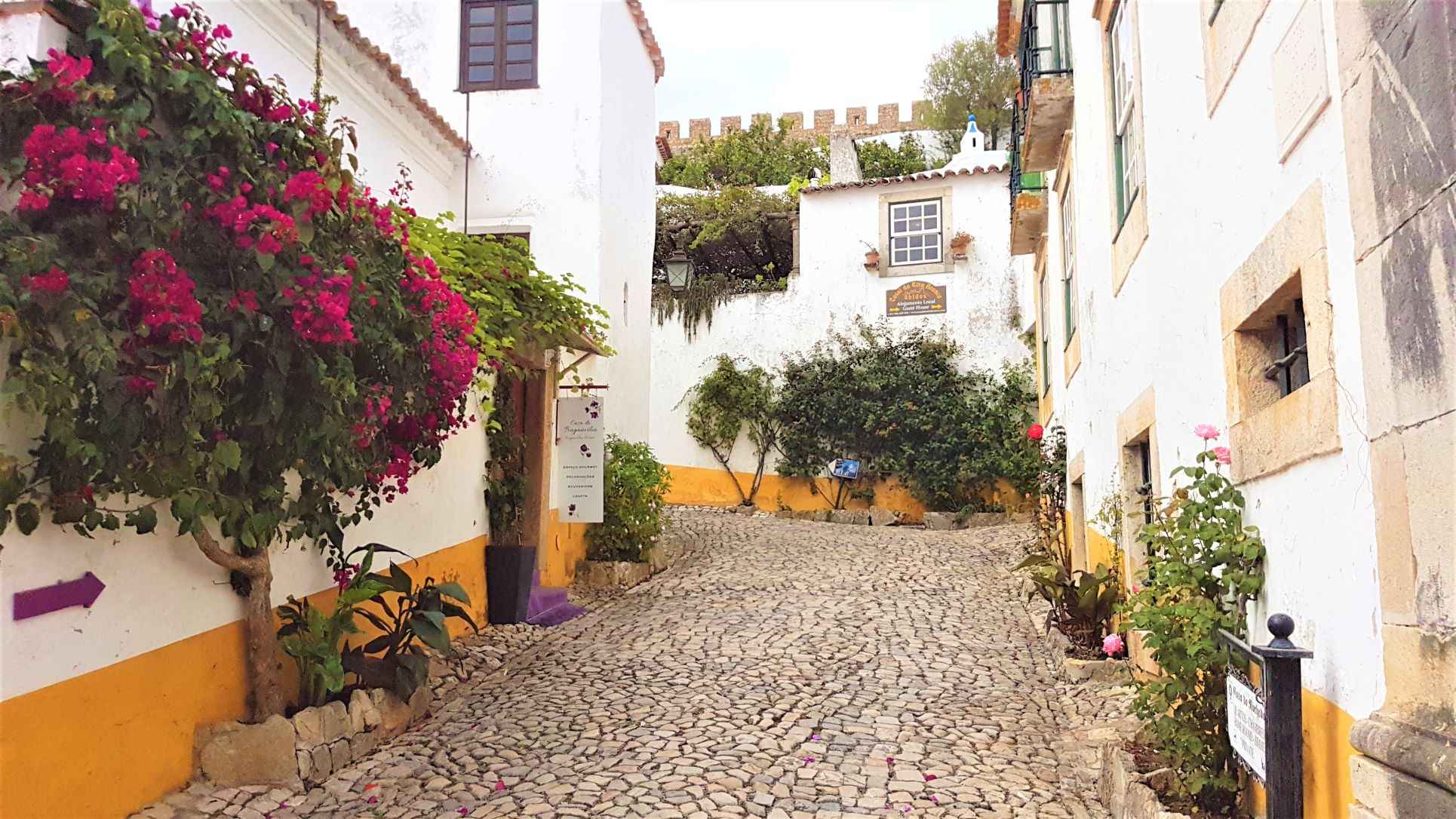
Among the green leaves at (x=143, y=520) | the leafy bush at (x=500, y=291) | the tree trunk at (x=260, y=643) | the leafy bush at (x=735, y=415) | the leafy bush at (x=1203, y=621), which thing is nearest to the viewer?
the leafy bush at (x=1203, y=621)

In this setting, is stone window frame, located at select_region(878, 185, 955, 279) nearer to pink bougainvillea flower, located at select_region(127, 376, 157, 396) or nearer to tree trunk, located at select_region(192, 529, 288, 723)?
tree trunk, located at select_region(192, 529, 288, 723)

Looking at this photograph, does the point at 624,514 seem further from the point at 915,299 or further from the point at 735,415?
the point at 915,299

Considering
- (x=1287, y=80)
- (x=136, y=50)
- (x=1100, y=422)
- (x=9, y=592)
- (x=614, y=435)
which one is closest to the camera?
(x=1287, y=80)

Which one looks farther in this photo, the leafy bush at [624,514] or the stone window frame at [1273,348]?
the leafy bush at [624,514]

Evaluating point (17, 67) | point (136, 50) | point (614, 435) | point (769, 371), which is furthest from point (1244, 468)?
point (769, 371)

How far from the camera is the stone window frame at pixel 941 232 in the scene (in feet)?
59.7

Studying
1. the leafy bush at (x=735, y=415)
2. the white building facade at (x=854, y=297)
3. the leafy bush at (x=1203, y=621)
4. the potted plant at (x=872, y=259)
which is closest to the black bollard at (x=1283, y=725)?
the leafy bush at (x=1203, y=621)

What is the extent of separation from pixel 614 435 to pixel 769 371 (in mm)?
7357

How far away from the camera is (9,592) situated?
134 inches

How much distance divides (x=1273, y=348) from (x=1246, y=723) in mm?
1443

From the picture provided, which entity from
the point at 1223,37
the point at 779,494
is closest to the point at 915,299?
the point at 779,494

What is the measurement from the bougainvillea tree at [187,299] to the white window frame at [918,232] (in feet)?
48.3

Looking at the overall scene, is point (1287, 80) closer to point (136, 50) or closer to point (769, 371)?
point (136, 50)

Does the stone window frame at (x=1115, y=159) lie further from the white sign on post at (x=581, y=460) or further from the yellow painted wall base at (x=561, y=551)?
the yellow painted wall base at (x=561, y=551)
